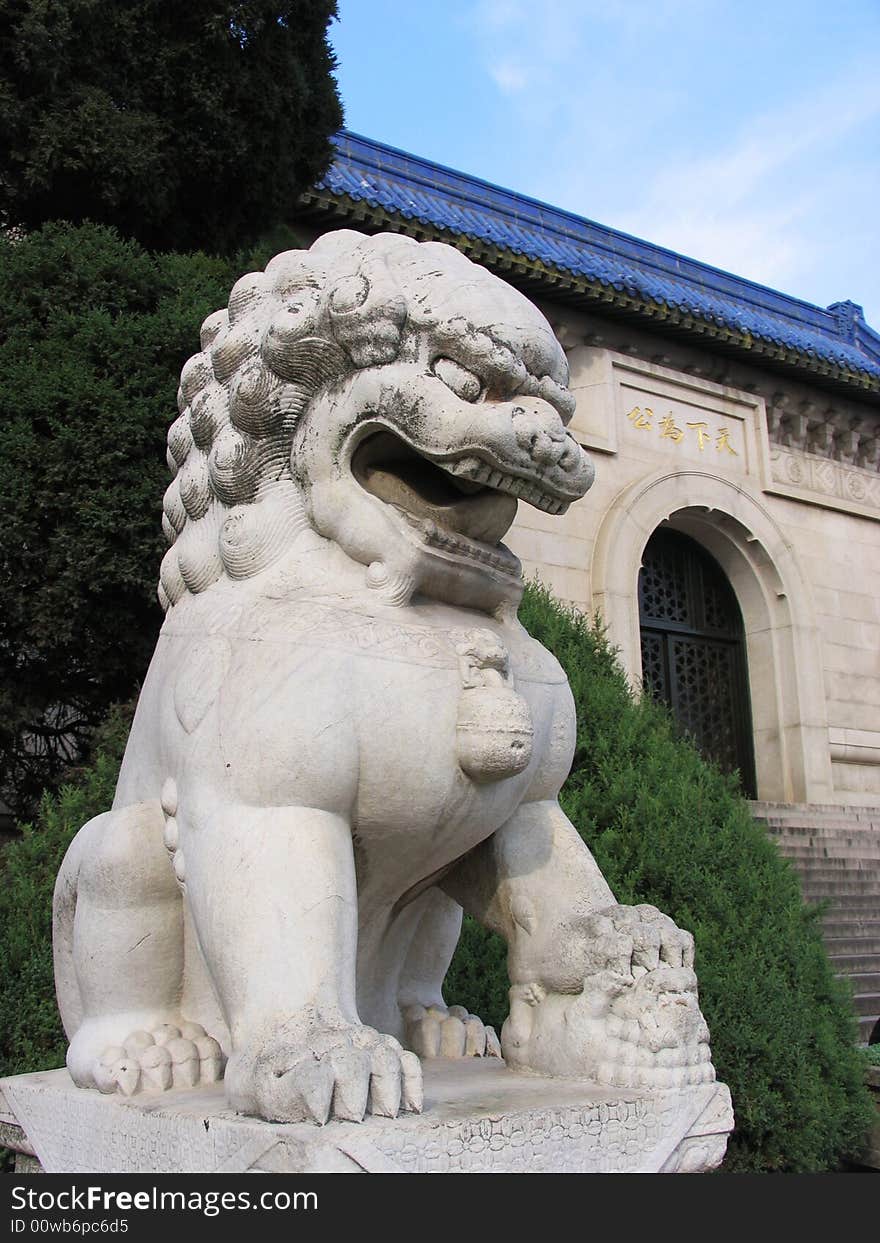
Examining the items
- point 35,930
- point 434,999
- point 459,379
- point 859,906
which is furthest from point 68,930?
point 859,906

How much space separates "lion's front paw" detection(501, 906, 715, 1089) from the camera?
1.75m

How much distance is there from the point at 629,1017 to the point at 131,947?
0.84 metres

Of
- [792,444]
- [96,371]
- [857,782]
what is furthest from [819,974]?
[792,444]

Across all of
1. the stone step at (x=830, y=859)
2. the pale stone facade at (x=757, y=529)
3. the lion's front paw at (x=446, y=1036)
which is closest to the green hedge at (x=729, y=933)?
the lion's front paw at (x=446, y=1036)

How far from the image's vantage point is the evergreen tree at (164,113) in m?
6.42

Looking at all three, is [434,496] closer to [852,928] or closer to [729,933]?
[729,933]

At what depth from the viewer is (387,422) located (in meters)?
1.82

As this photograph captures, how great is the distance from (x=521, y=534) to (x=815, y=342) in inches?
300

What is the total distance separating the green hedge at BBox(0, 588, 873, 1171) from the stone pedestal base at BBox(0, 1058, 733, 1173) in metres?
1.75

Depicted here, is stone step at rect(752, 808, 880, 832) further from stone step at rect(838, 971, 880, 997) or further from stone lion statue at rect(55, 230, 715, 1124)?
stone lion statue at rect(55, 230, 715, 1124)

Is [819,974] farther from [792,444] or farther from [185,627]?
[792,444]

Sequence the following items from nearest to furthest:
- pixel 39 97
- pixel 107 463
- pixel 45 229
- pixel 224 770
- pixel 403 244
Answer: pixel 224 770
pixel 403 244
pixel 107 463
pixel 45 229
pixel 39 97

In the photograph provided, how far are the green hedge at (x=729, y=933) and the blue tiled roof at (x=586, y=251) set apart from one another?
5335 mm

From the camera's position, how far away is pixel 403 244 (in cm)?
197
